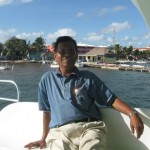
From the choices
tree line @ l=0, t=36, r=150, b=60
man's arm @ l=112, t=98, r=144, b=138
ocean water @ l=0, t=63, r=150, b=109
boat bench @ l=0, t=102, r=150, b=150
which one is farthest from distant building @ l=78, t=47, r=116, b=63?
man's arm @ l=112, t=98, r=144, b=138

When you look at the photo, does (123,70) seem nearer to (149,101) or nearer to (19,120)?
(149,101)

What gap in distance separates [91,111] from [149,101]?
2650 centimetres

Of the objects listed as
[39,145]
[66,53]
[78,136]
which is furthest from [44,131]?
[66,53]

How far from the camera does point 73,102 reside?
331cm

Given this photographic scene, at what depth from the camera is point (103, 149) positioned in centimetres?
321

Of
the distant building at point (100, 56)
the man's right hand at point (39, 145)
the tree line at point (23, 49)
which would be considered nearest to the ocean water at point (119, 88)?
the man's right hand at point (39, 145)

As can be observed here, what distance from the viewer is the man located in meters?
3.29

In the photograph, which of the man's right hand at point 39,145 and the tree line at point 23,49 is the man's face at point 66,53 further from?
the tree line at point 23,49

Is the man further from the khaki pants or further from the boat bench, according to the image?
the boat bench

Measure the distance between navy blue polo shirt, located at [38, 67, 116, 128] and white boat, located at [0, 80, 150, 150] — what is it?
41 cm

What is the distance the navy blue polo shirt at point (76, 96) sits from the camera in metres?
3.32

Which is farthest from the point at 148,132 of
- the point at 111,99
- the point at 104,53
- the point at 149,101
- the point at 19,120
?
the point at 104,53

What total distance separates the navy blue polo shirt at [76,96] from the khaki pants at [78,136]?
0.24 feet

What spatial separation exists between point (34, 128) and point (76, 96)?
1.23m
